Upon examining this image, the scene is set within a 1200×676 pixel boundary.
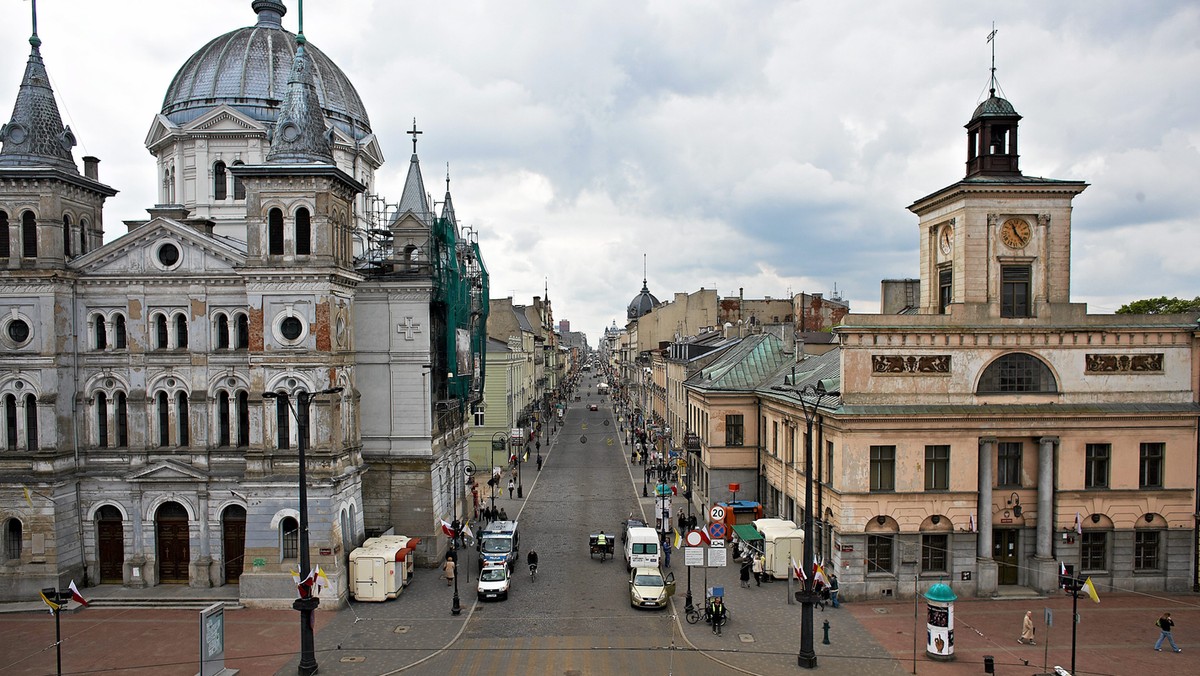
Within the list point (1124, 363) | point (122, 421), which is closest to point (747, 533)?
point (1124, 363)

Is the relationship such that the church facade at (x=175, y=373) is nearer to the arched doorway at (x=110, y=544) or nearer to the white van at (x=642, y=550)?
the arched doorway at (x=110, y=544)

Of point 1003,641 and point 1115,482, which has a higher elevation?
point 1115,482

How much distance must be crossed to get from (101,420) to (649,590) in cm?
2450

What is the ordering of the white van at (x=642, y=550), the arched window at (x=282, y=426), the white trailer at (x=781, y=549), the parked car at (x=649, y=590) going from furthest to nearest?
the white van at (x=642, y=550) < the white trailer at (x=781, y=549) < the arched window at (x=282, y=426) < the parked car at (x=649, y=590)

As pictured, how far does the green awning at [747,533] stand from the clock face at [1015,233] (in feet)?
53.5

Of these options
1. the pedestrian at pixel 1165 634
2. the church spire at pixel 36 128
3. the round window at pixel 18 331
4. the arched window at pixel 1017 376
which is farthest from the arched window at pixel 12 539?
the pedestrian at pixel 1165 634

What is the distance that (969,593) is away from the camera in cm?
3344

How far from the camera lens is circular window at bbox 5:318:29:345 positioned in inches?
1369

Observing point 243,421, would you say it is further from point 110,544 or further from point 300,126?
point 300,126

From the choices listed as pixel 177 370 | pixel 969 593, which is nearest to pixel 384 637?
pixel 177 370

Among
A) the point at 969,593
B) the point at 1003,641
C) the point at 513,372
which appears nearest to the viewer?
the point at 1003,641

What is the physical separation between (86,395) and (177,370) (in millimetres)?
4129

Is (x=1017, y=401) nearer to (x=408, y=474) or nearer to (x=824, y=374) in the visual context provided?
Answer: (x=824, y=374)

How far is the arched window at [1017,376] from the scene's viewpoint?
112ft
